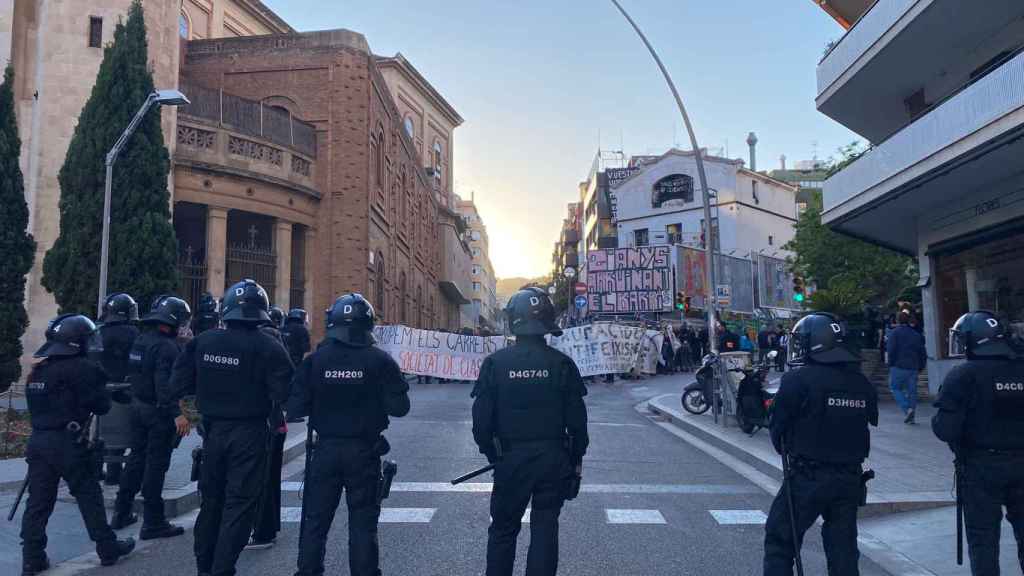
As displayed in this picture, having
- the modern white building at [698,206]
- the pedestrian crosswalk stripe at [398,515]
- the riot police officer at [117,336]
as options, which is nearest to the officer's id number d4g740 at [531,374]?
the pedestrian crosswalk stripe at [398,515]

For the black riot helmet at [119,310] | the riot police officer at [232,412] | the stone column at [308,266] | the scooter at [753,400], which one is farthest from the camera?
the stone column at [308,266]

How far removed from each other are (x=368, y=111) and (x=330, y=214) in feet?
13.9

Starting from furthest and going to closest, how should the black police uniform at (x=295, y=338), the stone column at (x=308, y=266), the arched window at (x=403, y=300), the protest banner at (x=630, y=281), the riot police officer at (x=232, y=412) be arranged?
the protest banner at (x=630, y=281)
the arched window at (x=403, y=300)
the stone column at (x=308, y=266)
the black police uniform at (x=295, y=338)
the riot police officer at (x=232, y=412)

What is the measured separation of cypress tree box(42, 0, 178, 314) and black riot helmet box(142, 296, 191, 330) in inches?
466

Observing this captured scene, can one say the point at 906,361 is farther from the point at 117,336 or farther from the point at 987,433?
the point at 117,336

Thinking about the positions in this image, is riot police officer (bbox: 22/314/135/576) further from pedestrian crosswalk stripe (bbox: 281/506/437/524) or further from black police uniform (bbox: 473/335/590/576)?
black police uniform (bbox: 473/335/590/576)

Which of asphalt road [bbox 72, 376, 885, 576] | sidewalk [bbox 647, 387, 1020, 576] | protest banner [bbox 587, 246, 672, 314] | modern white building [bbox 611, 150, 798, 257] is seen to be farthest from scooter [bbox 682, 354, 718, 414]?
modern white building [bbox 611, 150, 798, 257]

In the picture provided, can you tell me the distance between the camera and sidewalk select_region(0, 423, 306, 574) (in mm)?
6131

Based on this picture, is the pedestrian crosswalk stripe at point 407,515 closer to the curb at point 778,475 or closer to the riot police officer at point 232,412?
the riot police officer at point 232,412

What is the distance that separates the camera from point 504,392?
471 cm

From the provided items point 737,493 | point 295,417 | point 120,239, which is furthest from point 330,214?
point 295,417

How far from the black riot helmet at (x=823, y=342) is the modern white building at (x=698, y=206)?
51.1 meters

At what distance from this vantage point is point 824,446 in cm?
455

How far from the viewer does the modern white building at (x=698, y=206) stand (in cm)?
5588
